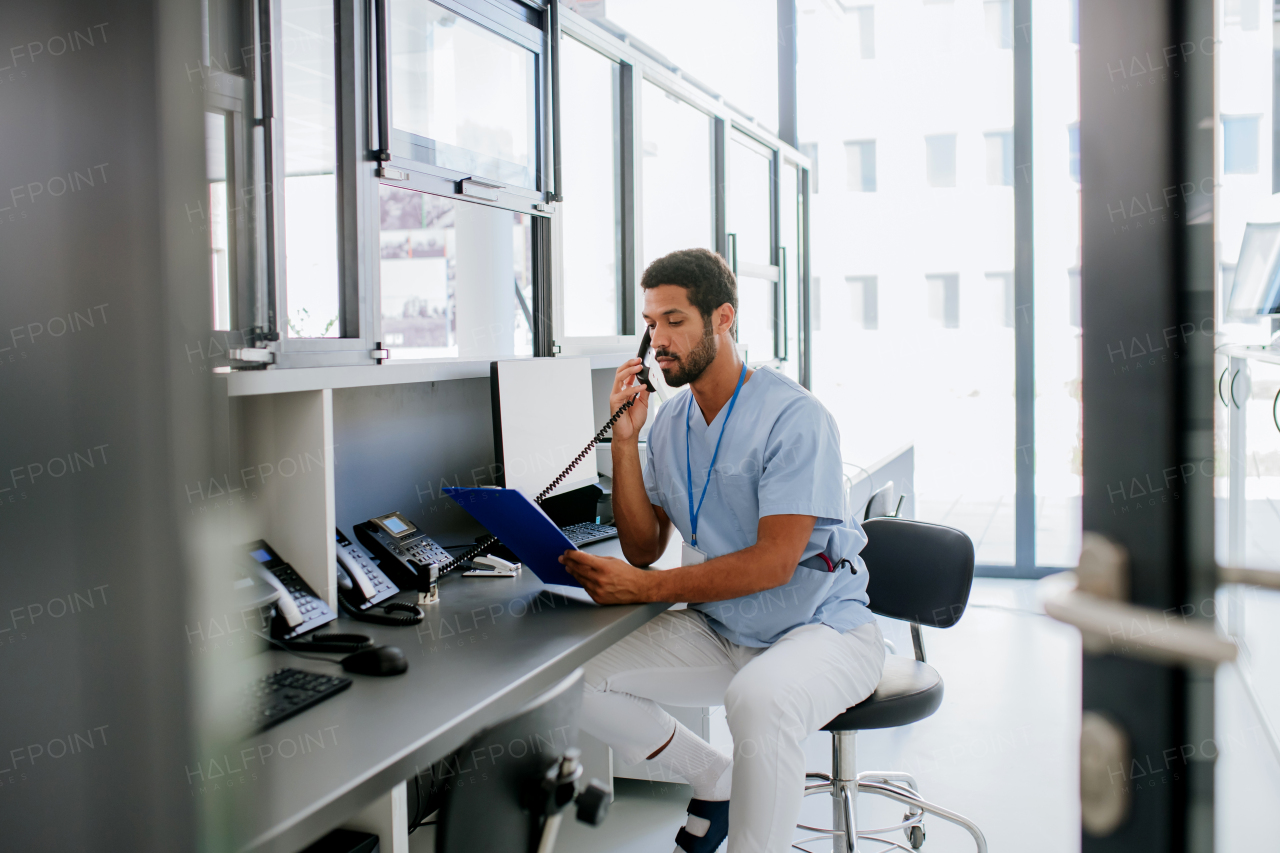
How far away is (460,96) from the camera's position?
1985 millimetres

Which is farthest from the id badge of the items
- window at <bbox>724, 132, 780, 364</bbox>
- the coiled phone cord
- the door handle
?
window at <bbox>724, 132, 780, 364</bbox>

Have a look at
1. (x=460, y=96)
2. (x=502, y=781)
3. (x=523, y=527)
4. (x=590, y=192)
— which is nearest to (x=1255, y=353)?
(x=502, y=781)

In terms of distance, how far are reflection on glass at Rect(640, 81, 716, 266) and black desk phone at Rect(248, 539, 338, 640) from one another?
180 centimetres

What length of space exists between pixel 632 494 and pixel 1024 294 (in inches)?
129

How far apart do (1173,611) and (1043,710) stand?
2688 millimetres

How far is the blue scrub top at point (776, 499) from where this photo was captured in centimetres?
167

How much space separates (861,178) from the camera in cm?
475

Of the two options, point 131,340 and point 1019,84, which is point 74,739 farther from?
point 1019,84

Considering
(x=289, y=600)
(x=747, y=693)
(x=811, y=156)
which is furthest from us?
(x=811, y=156)

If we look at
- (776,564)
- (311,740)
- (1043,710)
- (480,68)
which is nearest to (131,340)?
(311,740)

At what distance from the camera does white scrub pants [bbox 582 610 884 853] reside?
150 centimetres

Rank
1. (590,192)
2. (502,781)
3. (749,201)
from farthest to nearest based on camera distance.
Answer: (749,201), (590,192), (502,781)

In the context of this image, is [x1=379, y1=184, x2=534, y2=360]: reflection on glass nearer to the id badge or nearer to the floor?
the id badge

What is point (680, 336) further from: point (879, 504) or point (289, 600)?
point (879, 504)
